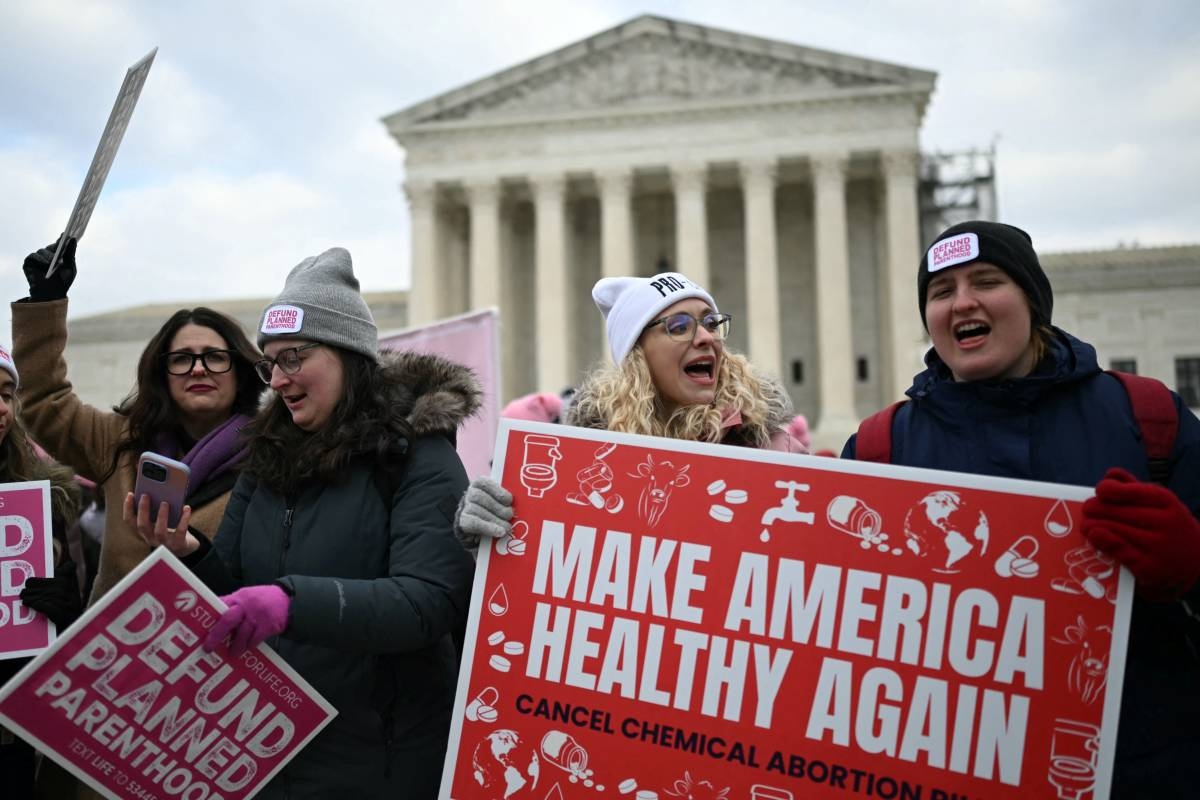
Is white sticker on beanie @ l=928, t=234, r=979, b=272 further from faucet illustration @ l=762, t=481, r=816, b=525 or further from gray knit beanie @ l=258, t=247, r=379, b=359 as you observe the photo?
gray knit beanie @ l=258, t=247, r=379, b=359

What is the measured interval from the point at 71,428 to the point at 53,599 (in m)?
1.10

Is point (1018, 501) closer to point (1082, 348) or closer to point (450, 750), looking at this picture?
point (1082, 348)

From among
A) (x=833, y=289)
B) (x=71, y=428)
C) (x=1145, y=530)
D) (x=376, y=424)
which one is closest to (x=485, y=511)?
(x=376, y=424)

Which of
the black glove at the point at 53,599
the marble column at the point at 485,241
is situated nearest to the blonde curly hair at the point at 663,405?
the black glove at the point at 53,599

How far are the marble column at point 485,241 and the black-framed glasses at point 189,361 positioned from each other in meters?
32.1

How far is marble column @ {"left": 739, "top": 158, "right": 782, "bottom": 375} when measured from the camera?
33.9 meters

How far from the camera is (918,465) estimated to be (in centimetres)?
272

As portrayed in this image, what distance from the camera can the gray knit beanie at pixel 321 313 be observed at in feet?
10.0

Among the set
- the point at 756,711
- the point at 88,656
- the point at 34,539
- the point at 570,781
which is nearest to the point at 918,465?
the point at 756,711

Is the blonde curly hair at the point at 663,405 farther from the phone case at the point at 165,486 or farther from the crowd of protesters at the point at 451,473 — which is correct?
the phone case at the point at 165,486

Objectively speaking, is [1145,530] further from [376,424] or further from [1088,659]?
[376,424]

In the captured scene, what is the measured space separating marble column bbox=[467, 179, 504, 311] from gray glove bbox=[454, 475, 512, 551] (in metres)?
33.6

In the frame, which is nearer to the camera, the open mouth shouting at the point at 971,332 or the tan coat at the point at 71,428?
the open mouth shouting at the point at 971,332

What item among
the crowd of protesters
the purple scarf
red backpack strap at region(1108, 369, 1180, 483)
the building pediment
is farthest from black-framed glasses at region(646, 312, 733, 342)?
the building pediment
